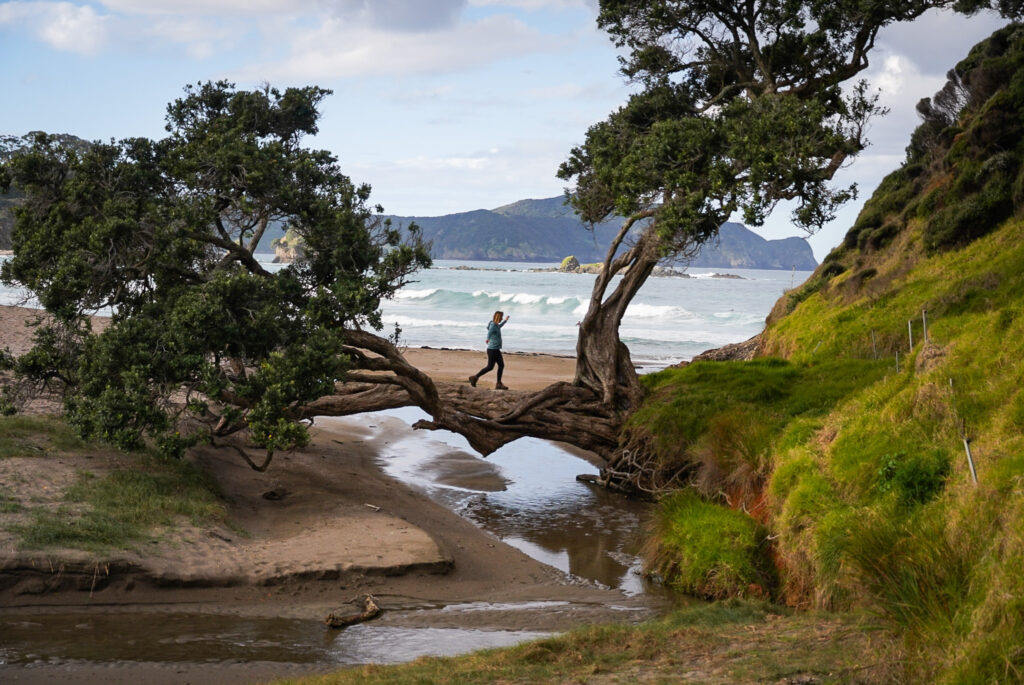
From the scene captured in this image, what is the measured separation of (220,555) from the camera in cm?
1148

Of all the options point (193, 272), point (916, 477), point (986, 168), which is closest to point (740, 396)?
point (916, 477)

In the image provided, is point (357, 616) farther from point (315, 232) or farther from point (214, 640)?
point (315, 232)

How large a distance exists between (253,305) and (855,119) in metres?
10.8

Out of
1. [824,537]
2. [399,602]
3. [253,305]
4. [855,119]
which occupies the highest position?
[855,119]

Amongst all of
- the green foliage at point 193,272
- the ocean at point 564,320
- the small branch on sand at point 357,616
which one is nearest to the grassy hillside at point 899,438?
the small branch on sand at point 357,616

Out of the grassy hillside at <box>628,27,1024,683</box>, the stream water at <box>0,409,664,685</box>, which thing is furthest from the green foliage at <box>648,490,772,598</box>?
the stream water at <box>0,409,664,685</box>

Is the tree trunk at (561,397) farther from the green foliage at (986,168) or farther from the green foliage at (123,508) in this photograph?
the green foliage at (986,168)

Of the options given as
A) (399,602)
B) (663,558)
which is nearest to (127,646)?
(399,602)

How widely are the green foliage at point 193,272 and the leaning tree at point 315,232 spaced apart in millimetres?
33

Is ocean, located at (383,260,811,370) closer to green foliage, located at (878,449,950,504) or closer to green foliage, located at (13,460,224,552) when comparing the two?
green foliage, located at (878,449,950,504)

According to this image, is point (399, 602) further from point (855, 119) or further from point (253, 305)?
point (855, 119)

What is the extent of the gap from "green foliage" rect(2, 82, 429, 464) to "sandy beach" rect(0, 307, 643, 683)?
141 centimetres

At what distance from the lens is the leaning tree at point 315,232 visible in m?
12.7

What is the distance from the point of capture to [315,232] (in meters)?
14.3
